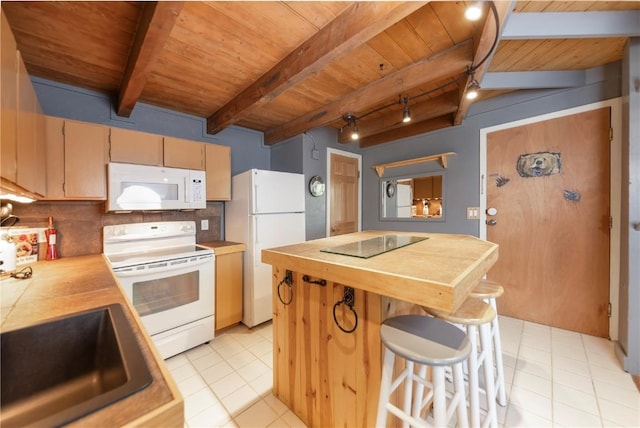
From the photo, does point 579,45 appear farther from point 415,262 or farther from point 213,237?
point 213,237

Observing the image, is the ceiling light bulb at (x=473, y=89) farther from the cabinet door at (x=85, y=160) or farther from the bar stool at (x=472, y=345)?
the cabinet door at (x=85, y=160)

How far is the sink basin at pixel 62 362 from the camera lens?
2.39 feet

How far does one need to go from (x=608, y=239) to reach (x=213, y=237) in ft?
13.4

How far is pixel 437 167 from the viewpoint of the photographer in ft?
11.0

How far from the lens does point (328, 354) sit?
53.4 inches

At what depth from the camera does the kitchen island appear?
37.3 inches

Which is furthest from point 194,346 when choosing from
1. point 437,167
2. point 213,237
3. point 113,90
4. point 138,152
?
point 437,167

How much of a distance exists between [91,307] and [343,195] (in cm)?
335

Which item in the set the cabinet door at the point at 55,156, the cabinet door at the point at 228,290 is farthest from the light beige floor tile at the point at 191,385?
the cabinet door at the point at 55,156

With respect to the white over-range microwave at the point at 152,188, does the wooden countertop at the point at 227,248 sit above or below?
below

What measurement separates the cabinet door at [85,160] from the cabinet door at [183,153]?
1.52 ft

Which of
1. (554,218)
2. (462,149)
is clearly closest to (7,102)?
(462,149)

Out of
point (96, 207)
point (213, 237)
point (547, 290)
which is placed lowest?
point (547, 290)

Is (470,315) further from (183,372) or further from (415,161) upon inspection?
(415,161)
